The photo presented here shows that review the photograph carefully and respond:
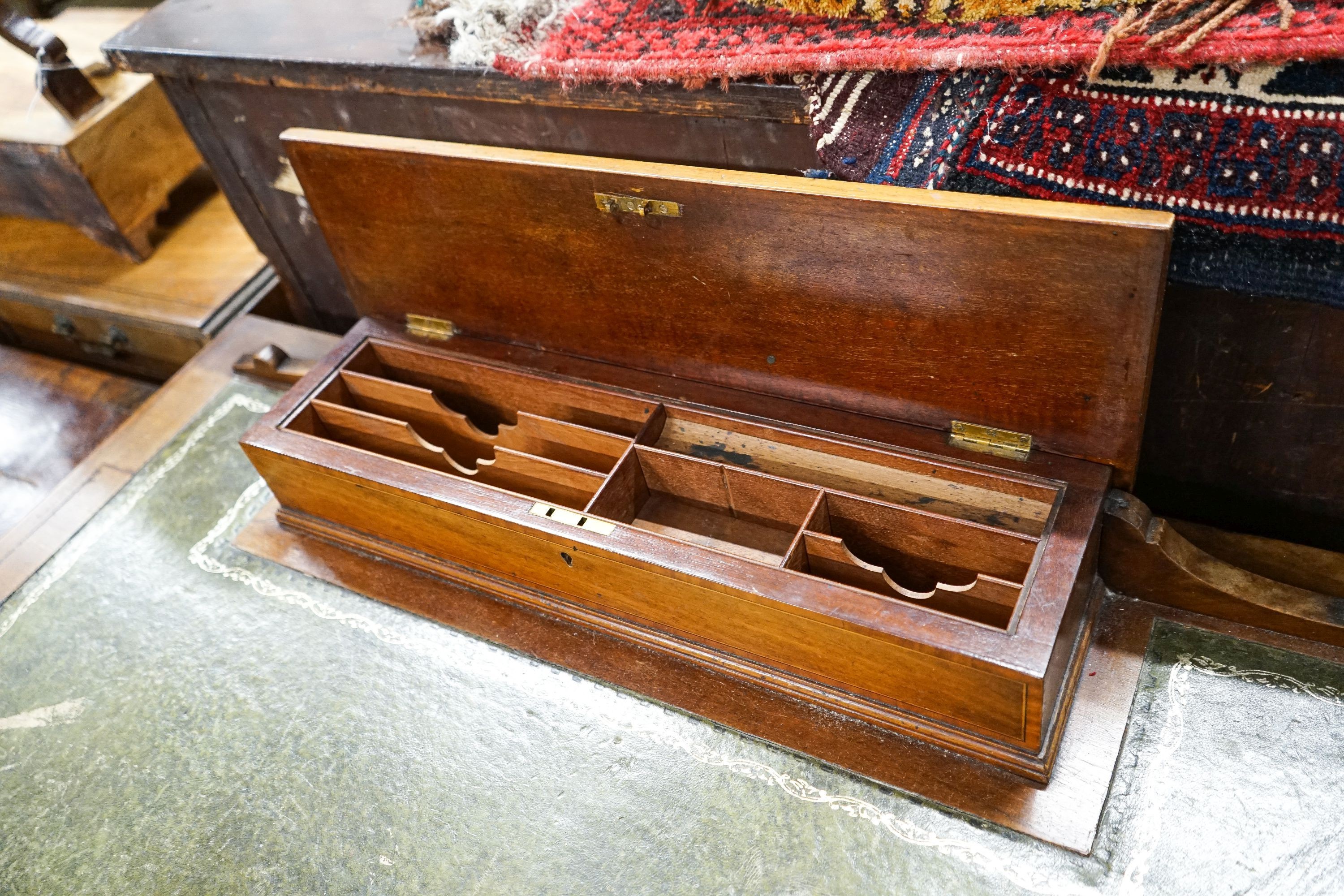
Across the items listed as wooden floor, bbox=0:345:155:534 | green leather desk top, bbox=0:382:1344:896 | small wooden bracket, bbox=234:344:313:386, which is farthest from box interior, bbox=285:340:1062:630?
wooden floor, bbox=0:345:155:534

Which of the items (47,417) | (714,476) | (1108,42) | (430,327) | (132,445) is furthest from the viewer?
(47,417)

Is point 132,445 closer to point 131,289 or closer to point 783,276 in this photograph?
point 131,289

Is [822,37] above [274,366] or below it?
above

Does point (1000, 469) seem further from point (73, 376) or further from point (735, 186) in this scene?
point (73, 376)

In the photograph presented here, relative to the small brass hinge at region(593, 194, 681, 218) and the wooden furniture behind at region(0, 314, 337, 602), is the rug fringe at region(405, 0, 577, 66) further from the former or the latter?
the wooden furniture behind at region(0, 314, 337, 602)

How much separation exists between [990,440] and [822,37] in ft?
1.73

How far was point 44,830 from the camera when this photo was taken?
52.6 inches

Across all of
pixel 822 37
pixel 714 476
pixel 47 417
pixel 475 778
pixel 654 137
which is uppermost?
pixel 822 37

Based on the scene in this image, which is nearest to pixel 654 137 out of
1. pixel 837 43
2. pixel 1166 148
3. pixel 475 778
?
pixel 837 43

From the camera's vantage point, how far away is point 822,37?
1.21 metres

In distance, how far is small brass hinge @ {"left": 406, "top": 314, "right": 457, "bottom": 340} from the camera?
1.60 meters

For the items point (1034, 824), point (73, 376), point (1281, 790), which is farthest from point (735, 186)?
point (73, 376)

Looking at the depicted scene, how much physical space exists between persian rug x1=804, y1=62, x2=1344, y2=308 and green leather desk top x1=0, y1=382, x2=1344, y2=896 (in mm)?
493

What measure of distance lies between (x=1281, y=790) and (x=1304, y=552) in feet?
0.99
